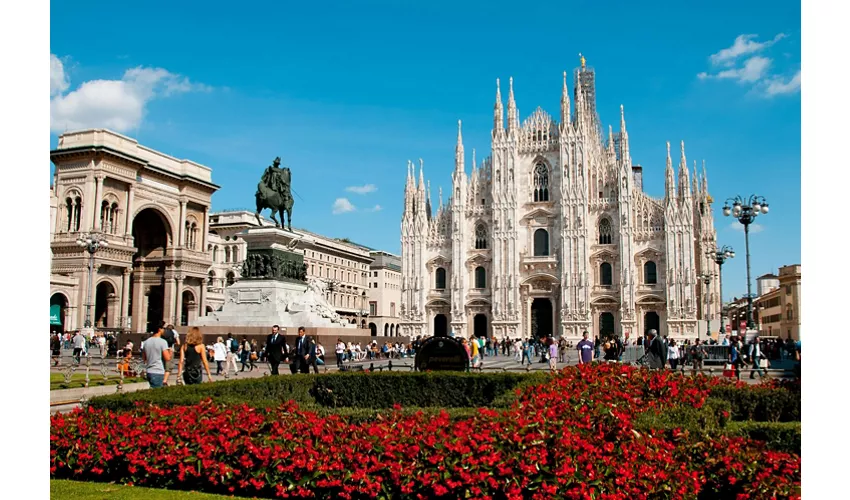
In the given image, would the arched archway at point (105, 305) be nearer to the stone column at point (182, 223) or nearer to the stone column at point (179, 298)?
the stone column at point (179, 298)

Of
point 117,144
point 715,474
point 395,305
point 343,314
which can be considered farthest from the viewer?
point 395,305

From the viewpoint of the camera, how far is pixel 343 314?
81.2 meters

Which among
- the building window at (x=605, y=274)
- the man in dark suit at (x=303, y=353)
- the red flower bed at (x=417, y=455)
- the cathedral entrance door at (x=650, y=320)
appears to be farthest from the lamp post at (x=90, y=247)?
the cathedral entrance door at (x=650, y=320)

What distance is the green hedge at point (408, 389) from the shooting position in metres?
11.7

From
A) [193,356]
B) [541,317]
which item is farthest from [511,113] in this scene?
[193,356]

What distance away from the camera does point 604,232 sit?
2240 inches

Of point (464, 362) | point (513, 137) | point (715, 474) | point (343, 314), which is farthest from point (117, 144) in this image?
point (715, 474)

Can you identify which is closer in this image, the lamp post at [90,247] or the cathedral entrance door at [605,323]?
the lamp post at [90,247]

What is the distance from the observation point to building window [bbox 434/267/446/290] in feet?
198

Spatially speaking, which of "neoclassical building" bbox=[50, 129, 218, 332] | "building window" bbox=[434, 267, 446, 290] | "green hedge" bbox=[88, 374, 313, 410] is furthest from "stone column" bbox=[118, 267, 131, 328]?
"green hedge" bbox=[88, 374, 313, 410]

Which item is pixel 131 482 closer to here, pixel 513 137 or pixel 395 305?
pixel 513 137

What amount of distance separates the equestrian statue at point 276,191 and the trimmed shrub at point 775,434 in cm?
1885

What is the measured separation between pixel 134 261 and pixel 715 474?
189ft

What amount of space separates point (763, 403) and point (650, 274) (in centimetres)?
4638
